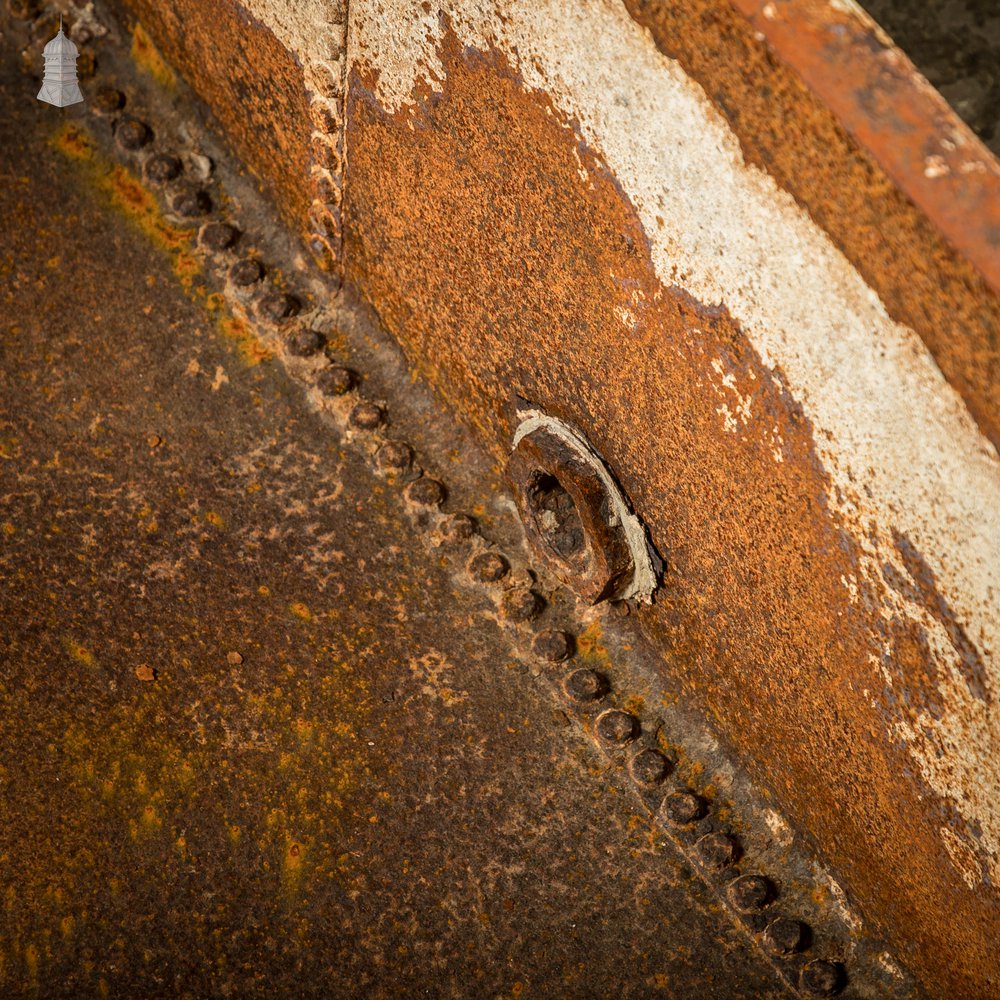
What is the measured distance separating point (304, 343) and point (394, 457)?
0.84 ft

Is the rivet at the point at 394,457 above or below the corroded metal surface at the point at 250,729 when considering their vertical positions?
above

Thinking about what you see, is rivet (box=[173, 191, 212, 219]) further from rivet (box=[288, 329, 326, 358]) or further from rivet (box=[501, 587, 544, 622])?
rivet (box=[501, 587, 544, 622])

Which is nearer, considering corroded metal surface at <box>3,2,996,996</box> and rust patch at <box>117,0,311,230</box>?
corroded metal surface at <box>3,2,996,996</box>

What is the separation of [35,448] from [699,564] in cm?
109

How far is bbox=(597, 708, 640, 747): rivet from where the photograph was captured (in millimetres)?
1614

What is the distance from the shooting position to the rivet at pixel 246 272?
1.85 metres

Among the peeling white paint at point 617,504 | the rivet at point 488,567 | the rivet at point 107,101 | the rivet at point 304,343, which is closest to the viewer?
the peeling white paint at point 617,504

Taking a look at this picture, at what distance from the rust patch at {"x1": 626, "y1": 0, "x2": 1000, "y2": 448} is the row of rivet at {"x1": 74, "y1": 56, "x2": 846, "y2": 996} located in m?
0.89

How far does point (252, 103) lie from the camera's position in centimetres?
179

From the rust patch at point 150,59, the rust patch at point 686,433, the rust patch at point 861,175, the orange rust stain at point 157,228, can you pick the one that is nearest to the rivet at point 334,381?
the orange rust stain at point 157,228

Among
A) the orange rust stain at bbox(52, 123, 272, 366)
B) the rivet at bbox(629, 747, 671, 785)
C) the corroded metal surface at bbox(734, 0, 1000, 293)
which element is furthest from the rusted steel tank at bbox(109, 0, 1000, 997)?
the orange rust stain at bbox(52, 123, 272, 366)

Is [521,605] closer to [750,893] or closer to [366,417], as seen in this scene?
[366,417]

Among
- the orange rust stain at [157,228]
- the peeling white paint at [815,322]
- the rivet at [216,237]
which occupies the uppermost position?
the peeling white paint at [815,322]

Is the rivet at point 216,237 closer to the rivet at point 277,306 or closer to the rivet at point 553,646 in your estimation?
the rivet at point 277,306
